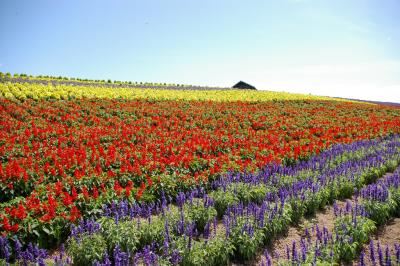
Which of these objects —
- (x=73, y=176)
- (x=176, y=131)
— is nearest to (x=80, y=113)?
(x=176, y=131)

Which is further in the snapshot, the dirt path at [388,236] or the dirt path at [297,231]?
the dirt path at [388,236]

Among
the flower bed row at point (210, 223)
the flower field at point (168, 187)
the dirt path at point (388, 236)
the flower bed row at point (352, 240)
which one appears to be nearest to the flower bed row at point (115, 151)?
the flower field at point (168, 187)

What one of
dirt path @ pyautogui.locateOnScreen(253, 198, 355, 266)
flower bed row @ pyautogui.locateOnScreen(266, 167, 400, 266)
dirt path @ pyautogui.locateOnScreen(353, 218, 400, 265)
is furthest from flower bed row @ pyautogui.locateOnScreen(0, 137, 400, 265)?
dirt path @ pyautogui.locateOnScreen(353, 218, 400, 265)

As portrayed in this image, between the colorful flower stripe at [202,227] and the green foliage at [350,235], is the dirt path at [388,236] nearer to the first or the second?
the green foliage at [350,235]

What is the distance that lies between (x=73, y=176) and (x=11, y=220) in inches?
100

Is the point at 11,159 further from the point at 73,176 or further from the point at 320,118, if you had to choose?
the point at 320,118

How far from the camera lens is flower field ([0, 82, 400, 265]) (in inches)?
203

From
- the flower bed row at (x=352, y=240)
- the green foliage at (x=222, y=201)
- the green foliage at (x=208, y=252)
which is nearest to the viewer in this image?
the flower bed row at (x=352, y=240)

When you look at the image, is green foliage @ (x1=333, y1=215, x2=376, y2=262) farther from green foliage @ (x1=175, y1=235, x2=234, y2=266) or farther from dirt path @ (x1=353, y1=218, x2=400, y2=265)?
green foliage @ (x1=175, y1=235, x2=234, y2=266)

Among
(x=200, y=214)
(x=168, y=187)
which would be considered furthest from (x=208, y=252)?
(x=168, y=187)

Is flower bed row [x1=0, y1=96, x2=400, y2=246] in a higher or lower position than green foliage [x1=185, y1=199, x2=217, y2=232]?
higher

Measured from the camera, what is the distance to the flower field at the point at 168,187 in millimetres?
5164

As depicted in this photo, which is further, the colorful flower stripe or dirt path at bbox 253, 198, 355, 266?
dirt path at bbox 253, 198, 355, 266

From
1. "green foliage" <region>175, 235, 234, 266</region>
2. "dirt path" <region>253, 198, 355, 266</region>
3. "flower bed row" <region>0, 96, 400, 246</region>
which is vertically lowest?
"dirt path" <region>253, 198, 355, 266</region>
